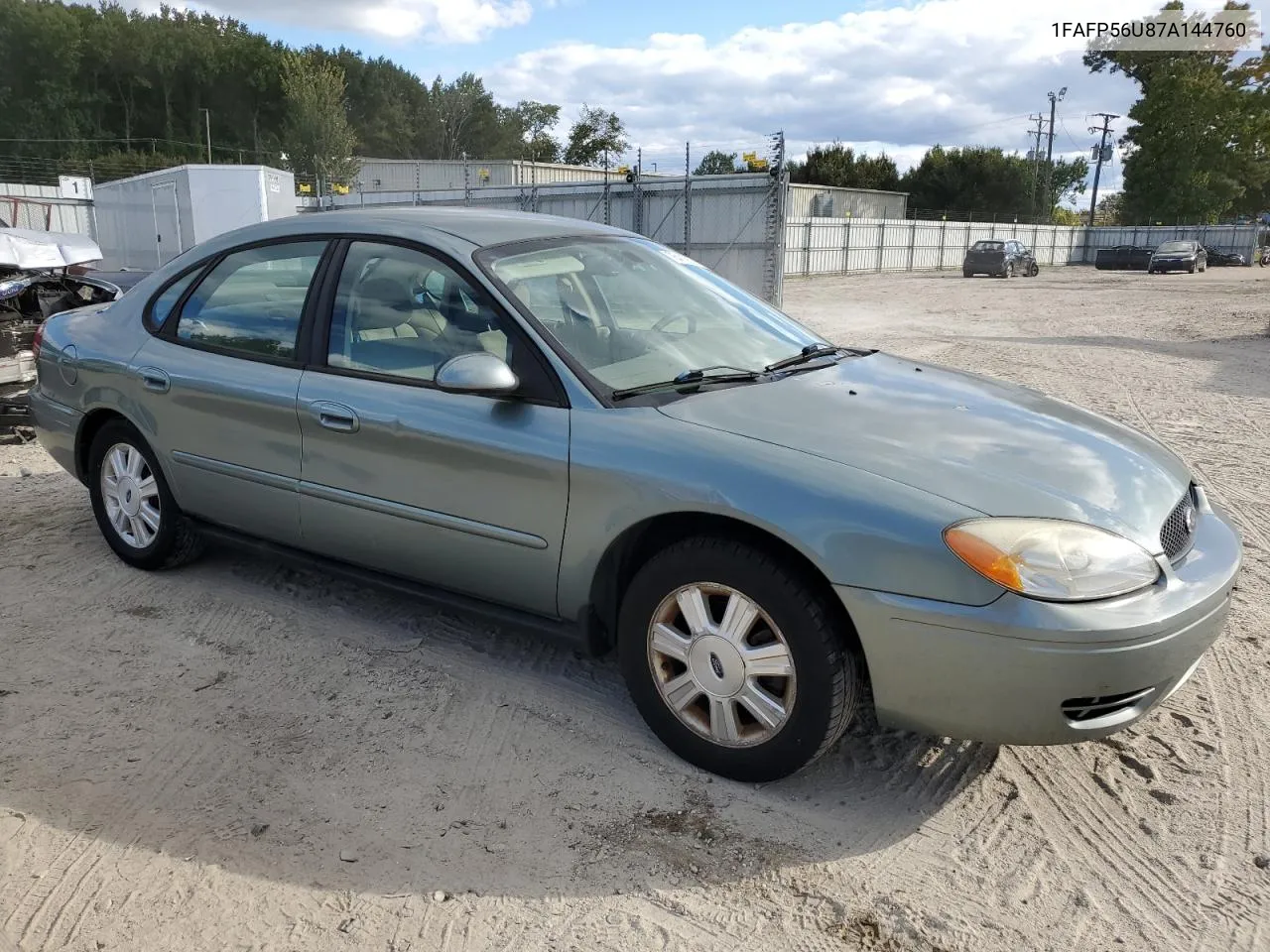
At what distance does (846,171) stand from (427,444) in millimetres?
70732

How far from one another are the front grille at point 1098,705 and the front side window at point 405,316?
1.89m

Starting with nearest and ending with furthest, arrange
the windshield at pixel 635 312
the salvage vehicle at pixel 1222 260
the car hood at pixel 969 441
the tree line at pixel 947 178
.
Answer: the car hood at pixel 969 441 < the windshield at pixel 635 312 < the salvage vehicle at pixel 1222 260 < the tree line at pixel 947 178

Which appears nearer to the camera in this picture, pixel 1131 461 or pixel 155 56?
pixel 1131 461

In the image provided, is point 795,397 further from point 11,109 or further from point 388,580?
point 11,109

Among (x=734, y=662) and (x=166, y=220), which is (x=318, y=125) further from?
(x=734, y=662)

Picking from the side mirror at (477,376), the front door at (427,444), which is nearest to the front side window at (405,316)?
the front door at (427,444)

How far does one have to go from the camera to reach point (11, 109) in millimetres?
72375

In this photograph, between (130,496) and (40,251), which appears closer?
(130,496)

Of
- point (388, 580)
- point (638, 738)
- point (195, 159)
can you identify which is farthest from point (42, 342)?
point (195, 159)

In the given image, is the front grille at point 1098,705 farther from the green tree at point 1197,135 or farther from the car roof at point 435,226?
the green tree at point 1197,135

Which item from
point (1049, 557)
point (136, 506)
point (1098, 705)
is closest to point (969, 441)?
point (1049, 557)

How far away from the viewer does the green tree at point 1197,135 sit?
57531 millimetres

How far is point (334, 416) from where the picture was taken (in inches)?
137

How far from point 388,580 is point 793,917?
1882 millimetres
